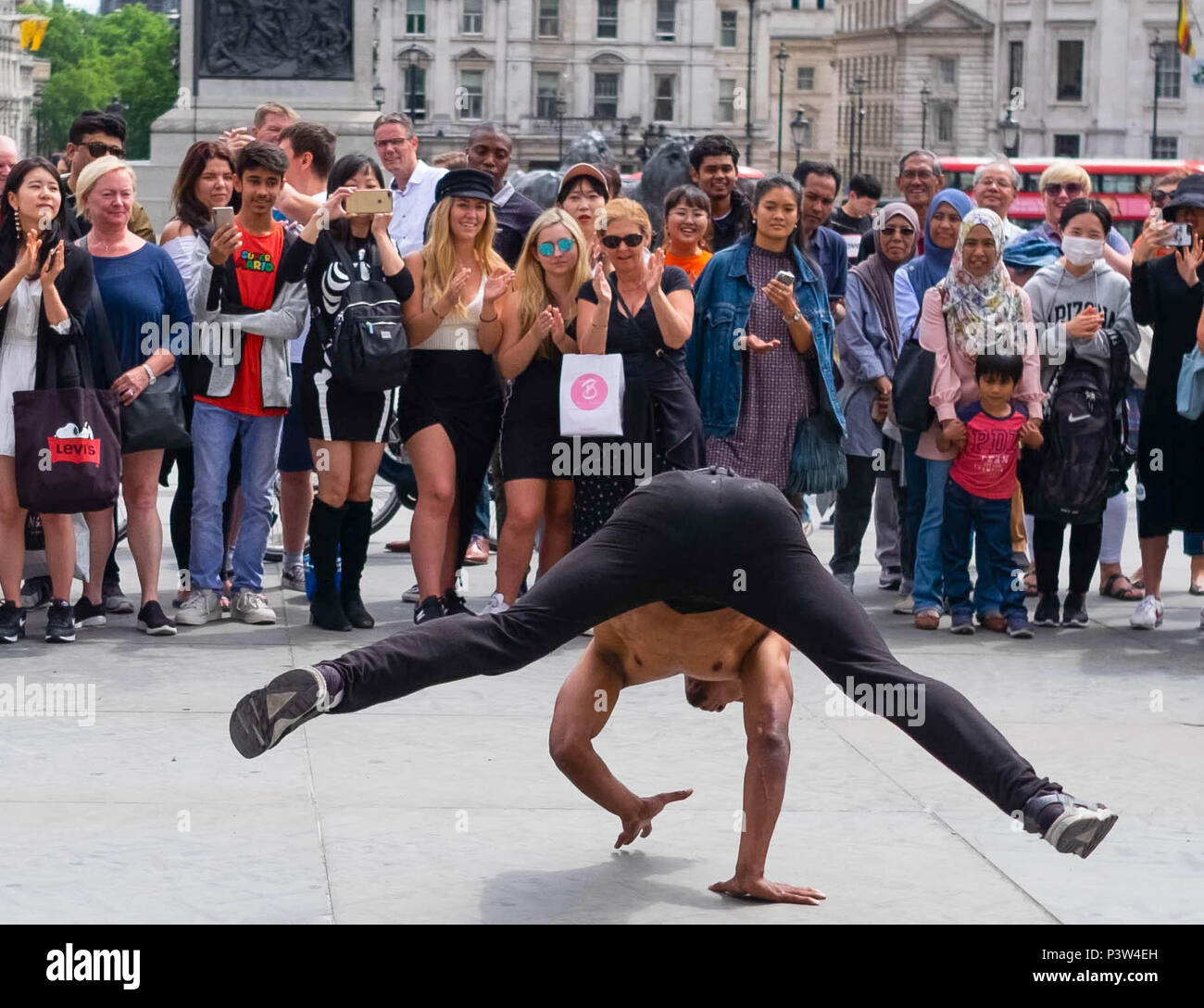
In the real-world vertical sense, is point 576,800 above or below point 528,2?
below

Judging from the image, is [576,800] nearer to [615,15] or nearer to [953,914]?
[953,914]

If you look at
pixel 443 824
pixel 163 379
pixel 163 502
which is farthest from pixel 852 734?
pixel 163 502

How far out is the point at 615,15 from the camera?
108 meters

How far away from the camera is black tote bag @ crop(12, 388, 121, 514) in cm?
889

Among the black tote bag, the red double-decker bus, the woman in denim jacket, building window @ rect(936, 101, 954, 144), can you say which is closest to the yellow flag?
the red double-decker bus

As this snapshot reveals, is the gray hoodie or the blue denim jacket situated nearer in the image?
the blue denim jacket

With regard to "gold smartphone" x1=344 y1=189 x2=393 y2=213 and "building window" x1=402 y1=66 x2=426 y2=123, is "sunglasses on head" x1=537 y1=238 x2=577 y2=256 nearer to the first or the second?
"gold smartphone" x1=344 y1=189 x2=393 y2=213

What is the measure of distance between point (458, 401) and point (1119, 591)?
13.0ft

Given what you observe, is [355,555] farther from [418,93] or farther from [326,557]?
[418,93]

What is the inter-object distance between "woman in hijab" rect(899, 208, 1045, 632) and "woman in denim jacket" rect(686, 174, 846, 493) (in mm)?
711

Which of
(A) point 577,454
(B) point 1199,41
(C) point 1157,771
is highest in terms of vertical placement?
(B) point 1199,41

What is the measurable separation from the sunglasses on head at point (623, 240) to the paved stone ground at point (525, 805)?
71.4 inches

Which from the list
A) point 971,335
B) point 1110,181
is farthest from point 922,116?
point 971,335

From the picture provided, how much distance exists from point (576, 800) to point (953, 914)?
5.11 feet
